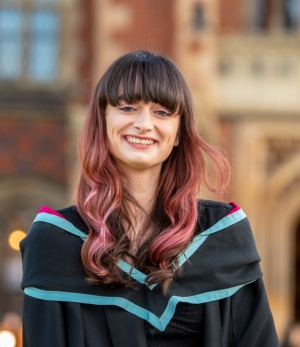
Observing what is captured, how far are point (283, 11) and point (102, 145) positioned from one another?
7872mm

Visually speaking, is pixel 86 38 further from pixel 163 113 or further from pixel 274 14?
pixel 163 113

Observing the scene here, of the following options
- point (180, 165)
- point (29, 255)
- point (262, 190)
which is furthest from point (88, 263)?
point (262, 190)

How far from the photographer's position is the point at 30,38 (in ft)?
33.2

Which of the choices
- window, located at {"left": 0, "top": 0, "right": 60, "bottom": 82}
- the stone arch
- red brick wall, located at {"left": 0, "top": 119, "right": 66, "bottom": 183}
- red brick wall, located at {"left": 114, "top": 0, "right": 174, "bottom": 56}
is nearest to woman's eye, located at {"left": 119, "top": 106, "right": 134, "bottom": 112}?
red brick wall, located at {"left": 114, "top": 0, "right": 174, "bottom": 56}

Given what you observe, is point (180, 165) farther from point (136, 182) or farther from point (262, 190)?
point (262, 190)

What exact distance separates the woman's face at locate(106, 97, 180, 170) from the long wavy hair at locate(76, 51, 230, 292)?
0.02 meters

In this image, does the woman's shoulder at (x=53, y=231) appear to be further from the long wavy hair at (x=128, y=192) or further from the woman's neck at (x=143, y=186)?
the woman's neck at (x=143, y=186)

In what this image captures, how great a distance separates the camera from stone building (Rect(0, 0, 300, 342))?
30.5 feet

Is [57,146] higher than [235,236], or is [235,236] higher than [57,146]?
[235,236]

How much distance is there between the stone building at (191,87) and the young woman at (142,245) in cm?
687

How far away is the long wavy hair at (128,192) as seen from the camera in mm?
2170

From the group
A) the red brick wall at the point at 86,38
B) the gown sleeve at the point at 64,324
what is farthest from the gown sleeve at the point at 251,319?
the red brick wall at the point at 86,38

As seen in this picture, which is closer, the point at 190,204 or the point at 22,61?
the point at 190,204

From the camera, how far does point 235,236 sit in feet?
7.55
